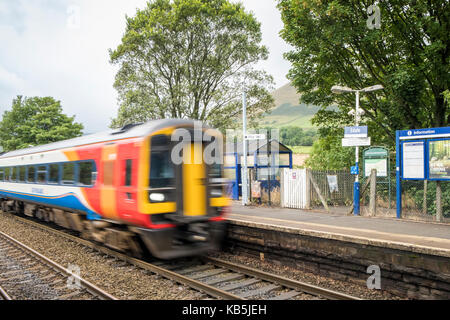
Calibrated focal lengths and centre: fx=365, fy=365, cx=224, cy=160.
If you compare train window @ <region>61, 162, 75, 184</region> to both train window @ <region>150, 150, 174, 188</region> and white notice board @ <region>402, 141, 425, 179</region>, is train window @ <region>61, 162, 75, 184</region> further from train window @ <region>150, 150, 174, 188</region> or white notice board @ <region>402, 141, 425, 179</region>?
white notice board @ <region>402, 141, 425, 179</region>

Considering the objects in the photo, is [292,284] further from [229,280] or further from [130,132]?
[130,132]

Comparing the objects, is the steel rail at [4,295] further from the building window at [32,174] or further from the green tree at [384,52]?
the green tree at [384,52]

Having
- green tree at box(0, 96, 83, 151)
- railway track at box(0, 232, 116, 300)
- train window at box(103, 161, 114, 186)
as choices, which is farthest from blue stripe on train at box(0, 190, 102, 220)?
green tree at box(0, 96, 83, 151)

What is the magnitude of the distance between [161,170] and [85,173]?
9.66 ft

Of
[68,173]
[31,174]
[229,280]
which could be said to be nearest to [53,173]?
[68,173]

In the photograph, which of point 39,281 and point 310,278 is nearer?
point 39,281

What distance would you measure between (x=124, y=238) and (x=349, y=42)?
39.2ft

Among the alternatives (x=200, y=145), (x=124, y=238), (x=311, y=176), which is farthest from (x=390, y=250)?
(x=311, y=176)

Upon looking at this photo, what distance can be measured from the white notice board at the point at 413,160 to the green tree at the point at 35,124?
37.8m

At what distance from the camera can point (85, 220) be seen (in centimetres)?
952

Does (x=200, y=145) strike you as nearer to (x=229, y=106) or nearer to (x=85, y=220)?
(x=85, y=220)

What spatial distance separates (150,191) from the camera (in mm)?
6879

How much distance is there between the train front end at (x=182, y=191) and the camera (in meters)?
6.91

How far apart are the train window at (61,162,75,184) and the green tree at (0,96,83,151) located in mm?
32931
